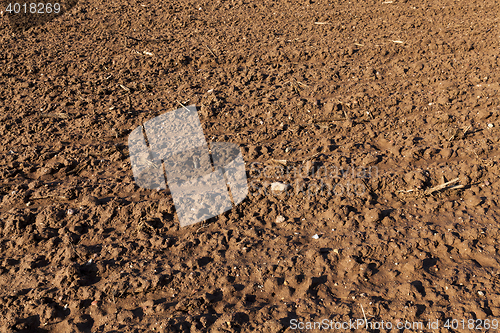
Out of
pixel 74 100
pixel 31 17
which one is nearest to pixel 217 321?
pixel 74 100

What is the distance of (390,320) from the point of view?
247 cm

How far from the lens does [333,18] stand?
6.93 meters

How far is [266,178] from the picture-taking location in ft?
12.0

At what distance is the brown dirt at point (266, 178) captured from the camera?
2645mm

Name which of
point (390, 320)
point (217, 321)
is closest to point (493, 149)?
point (390, 320)

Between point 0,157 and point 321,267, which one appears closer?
Answer: point 321,267

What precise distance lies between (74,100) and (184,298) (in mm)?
3685

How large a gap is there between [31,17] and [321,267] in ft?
26.6

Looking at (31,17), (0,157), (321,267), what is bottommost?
(321,267)

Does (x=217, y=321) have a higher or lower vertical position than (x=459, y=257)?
higher

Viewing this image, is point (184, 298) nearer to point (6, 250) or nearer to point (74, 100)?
point (6, 250)

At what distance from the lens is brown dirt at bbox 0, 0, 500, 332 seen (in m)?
2.64

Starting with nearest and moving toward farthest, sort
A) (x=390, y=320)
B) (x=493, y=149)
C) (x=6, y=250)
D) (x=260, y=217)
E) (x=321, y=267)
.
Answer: (x=390, y=320) → (x=321, y=267) → (x=6, y=250) → (x=260, y=217) → (x=493, y=149)

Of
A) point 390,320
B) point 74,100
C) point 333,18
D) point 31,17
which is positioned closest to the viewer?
point 390,320
